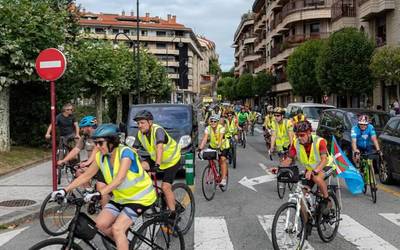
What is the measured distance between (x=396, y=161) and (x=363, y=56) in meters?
19.6

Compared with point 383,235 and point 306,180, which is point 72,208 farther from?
point 383,235

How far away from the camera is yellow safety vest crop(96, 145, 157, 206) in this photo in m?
4.62

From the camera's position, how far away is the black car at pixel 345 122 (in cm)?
1470

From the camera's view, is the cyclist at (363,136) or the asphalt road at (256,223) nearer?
the asphalt road at (256,223)

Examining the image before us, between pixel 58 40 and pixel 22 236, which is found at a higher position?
pixel 58 40

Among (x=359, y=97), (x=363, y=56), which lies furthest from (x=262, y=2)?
(x=363, y=56)

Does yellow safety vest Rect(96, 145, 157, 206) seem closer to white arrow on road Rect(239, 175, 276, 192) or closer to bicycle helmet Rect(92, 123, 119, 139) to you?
bicycle helmet Rect(92, 123, 119, 139)

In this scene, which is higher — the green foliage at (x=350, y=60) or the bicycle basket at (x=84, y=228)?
the green foliage at (x=350, y=60)

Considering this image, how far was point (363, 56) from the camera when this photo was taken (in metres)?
29.2

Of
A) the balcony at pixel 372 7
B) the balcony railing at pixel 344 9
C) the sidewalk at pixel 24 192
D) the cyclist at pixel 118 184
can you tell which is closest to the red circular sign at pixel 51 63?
the sidewalk at pixel 24 192

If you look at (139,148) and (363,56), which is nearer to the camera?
(139,148)

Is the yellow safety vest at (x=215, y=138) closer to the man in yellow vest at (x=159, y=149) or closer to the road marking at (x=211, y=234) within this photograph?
the road marking at (x=211, y=234)

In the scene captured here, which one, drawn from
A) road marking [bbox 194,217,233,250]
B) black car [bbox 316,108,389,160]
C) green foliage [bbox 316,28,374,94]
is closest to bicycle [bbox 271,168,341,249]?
road marking [bbox 194,217,233,250]

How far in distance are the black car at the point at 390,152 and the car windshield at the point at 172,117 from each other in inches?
191
